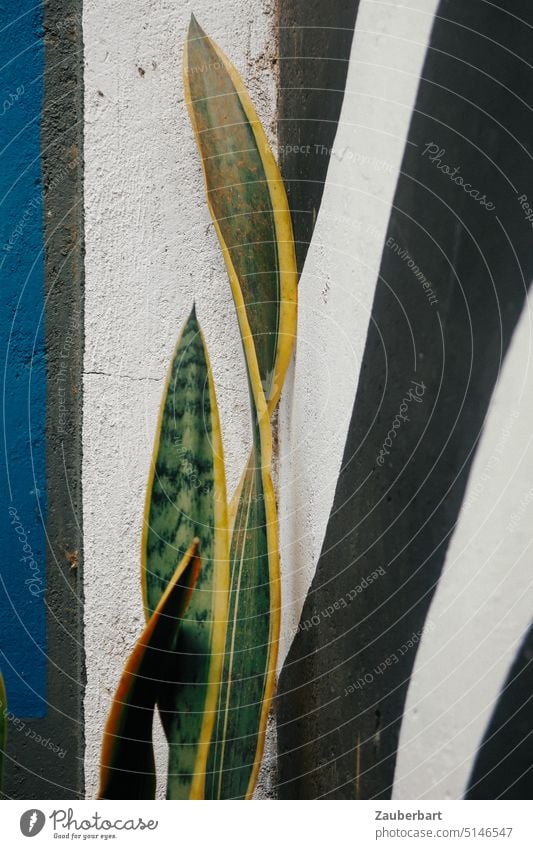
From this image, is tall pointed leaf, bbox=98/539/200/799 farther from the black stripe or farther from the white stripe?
the white stripe

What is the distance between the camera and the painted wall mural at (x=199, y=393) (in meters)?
0.83

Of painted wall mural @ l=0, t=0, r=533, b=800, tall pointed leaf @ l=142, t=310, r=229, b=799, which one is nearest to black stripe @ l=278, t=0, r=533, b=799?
painted wall mural @ l=0, t=0, r=533, b=800

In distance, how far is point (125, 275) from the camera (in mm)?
944

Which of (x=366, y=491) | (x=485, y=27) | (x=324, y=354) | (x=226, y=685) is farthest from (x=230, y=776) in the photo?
(x=485, y=27)

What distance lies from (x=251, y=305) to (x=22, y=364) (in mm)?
282

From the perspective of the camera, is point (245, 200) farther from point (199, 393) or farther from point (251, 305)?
point (199, 393)

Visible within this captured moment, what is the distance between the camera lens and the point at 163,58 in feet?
A: 3.11

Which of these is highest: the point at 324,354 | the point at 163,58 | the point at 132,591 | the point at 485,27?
the point at 163,58

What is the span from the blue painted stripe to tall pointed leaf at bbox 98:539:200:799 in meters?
0.12
